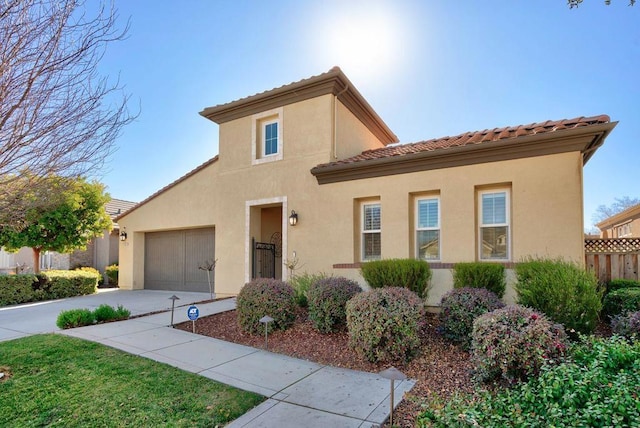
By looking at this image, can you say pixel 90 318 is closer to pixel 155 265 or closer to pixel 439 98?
pixel 155 265

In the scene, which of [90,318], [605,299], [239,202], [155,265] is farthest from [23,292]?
[605,299]

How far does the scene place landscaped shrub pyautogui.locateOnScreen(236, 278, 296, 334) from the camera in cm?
700

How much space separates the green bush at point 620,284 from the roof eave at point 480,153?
2.71 m

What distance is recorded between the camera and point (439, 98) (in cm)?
1166

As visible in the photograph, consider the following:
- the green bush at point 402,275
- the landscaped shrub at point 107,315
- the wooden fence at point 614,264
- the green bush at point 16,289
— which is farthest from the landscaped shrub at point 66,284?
the wooden fence at point 614,264

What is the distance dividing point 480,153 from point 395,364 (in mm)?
5170

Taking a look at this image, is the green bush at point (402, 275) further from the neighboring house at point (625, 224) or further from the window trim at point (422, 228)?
the neighboring house at point (625, 224)

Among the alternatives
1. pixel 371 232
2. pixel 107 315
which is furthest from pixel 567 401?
pixel 107 315

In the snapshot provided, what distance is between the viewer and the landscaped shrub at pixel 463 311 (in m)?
5.69

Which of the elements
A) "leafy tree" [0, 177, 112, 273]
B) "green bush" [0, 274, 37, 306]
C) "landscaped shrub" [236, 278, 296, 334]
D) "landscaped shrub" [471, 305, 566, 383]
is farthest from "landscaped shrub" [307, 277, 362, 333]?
"green bush" [0, 274, 37, 306]

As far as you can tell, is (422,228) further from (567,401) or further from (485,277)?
(567,401)

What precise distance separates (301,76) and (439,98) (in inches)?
178

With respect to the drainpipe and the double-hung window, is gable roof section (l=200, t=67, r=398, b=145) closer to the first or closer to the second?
the drainpipe

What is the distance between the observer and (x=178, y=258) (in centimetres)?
1453
